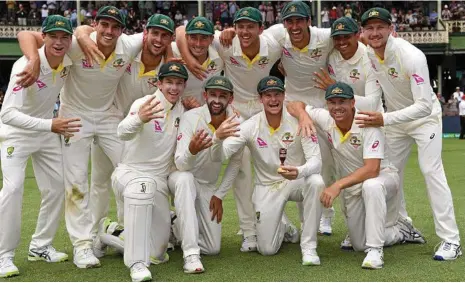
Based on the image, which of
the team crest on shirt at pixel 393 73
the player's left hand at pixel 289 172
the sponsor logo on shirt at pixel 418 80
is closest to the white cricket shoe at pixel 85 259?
the player's left hand at pixel 289 172

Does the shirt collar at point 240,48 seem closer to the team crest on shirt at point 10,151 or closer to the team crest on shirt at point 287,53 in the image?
the team crest on shirt at point 287,53

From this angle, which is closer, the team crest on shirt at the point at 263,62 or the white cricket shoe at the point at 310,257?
the white cricket shoe at the point at 310,257

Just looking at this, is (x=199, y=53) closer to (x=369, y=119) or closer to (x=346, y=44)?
(x=346, y=44)

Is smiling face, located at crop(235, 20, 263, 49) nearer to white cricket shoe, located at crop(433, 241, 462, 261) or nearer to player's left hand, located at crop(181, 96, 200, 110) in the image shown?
player's left hand, located at crop(181, 96, 200, 110)

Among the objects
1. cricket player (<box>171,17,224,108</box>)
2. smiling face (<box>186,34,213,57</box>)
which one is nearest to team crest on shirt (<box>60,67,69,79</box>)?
cricket player (<box>171,17,224,108</box>)

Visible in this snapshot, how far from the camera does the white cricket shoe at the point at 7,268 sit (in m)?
6.46

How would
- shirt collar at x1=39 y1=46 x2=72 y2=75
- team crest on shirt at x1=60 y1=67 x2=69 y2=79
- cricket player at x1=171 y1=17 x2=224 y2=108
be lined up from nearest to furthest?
shirt collar at x1=39 y1=46 x2=72 y2=75 → team crest on shirt at x1=60 y1=67 x2=69 y2=79 → cricket player at x1=171 y1=17 x2=224 y2=108

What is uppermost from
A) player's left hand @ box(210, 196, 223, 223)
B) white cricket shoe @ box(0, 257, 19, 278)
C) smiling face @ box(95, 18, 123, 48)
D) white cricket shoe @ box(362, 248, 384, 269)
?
smiling face @ box(95, 18, 123, 48)

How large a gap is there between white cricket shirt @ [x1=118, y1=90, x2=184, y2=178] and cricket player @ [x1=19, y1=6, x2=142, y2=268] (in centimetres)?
56

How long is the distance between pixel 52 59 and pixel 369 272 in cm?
386

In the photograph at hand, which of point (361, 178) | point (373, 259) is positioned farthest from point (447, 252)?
point (361, 178)

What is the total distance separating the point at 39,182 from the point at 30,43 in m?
1.48

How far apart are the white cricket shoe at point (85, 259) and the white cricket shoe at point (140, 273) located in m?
0.77

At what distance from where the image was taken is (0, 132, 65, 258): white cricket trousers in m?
6.62
